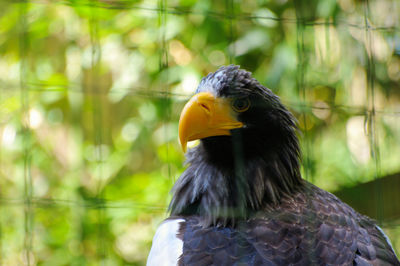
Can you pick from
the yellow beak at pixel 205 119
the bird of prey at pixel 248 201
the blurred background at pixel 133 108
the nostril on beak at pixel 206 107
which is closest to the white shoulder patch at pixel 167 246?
the bird of prey at pixel 248 201

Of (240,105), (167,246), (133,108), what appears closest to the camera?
(167,246)

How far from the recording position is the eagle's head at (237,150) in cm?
155

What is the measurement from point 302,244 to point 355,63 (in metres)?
1.50

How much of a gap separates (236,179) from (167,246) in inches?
13.7

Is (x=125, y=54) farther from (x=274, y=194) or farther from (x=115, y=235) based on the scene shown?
(x=274, y=194)

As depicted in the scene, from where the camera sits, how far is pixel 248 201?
5.22 feet

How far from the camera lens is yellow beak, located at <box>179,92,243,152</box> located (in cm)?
149

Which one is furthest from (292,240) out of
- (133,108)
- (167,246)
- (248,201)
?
(133,108)

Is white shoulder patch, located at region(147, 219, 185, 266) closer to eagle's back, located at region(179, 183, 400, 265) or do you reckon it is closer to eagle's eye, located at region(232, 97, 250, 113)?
eagle's back, located at region(179, 183, 400, 265)

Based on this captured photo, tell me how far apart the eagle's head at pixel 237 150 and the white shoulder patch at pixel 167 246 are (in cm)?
12

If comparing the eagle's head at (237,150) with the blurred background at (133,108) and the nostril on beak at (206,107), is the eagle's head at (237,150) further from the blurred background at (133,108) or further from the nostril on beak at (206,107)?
the blurred background at (133,108)

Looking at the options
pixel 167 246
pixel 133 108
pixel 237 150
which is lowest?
pixel 167 246

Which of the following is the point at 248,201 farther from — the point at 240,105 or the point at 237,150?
the point at 240,105

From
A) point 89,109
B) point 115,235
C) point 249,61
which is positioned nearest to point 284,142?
Answer: point 249,61
